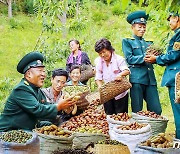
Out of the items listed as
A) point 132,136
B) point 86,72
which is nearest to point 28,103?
point 132,136

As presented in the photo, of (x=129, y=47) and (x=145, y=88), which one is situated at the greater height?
(x=129, y=47)

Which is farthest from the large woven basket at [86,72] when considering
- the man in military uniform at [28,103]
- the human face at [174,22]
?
the man in military uniform at [28,103]

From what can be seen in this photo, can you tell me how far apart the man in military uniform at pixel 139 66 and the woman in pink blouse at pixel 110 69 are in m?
0.12

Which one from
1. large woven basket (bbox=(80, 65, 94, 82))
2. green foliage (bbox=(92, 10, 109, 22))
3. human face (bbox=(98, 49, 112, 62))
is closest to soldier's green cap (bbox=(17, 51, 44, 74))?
human face (bbox=(98, 49, 112, 62))

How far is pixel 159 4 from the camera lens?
3150 mm

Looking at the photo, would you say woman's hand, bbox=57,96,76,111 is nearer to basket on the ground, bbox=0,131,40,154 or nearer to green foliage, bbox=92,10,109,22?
basket on the ground, bbox=0,131,40,154

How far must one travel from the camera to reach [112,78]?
5.44m

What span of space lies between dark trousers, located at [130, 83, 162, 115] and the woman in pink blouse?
0.55ft

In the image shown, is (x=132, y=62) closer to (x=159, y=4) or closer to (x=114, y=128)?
(x=114, y=128)

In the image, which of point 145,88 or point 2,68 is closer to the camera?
point 145,88

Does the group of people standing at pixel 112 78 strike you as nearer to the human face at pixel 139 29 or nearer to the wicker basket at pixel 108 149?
the human face at pixel 139 29

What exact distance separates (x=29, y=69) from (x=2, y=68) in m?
8.98

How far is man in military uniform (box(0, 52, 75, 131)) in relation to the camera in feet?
13.0

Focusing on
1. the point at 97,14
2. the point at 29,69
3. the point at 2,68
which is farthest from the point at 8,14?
the point at 29,69
